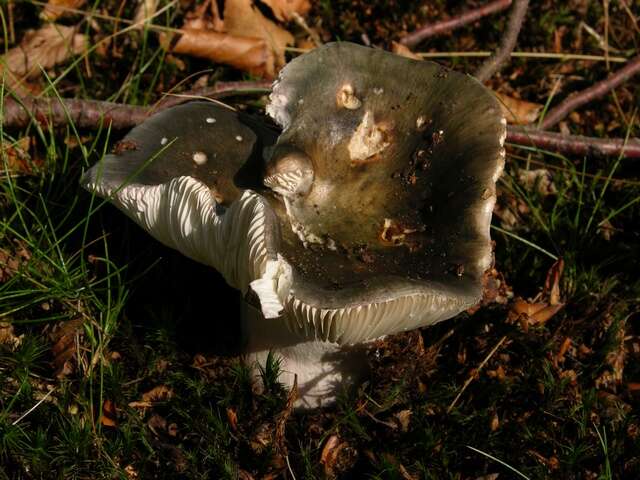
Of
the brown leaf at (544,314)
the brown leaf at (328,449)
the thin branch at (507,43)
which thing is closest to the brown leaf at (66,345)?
the brown leaf at (328,449)

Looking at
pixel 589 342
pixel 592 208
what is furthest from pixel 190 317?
pixel 592 208

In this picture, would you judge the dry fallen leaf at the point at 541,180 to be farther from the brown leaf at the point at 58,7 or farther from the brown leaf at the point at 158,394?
the brown leaf at the point at 58,7

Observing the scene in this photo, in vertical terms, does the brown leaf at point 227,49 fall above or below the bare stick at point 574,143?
above

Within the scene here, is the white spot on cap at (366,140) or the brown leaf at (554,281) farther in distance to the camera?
the brown leaf at (554,281)

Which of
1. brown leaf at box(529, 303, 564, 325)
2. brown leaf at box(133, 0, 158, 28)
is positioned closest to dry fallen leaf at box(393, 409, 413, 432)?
brown leaf at box(529, 303, 564, 325)

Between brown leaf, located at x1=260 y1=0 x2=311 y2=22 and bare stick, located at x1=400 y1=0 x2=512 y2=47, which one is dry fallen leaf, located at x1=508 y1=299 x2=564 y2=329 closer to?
bare stick, located at x1=400 y1=0 x2=512 y2=47

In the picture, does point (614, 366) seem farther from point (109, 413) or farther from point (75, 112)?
point (75, 112)

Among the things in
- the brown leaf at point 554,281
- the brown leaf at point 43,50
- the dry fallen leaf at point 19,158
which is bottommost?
the brown leaf at point 554,281
